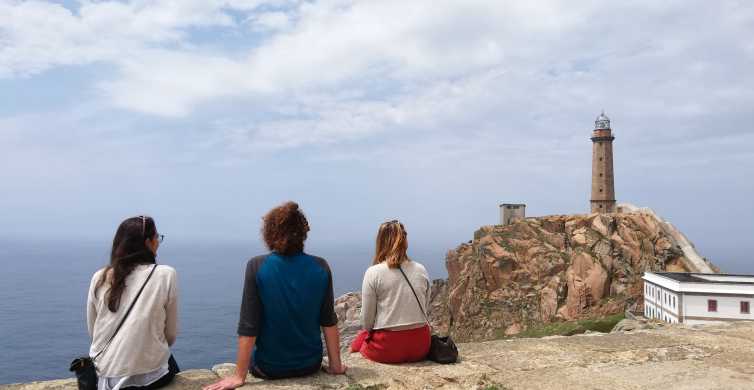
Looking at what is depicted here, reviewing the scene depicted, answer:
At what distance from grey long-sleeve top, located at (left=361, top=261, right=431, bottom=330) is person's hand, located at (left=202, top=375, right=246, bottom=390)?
169cm

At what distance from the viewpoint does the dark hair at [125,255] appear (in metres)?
4.99

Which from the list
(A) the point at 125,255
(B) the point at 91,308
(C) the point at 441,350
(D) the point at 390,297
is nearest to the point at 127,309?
(B) the point at 91,308

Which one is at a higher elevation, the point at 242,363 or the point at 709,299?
the point at 242,363

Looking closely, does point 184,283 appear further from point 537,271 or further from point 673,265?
point 673,265

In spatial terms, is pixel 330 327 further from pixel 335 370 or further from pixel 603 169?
pixel 603 169

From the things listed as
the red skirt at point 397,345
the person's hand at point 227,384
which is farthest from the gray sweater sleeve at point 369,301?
the person's hand at point 227,384

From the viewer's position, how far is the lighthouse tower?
77.0 m

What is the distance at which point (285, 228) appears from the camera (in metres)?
5.52

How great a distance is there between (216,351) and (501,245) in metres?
52.0

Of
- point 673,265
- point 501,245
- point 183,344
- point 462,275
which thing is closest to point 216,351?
point 183,344

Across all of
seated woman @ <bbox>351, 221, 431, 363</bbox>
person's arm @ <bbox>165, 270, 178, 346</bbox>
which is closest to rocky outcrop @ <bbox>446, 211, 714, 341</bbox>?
seated woman @ <bbox>351, 221, 431, 363</bbox>

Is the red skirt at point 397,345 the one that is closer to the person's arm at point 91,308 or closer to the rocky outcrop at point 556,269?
the person's arm at point 91,308

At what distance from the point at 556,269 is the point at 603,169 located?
20.1 metres

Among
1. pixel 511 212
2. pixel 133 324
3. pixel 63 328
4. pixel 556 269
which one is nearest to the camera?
A: pixel 133 324
